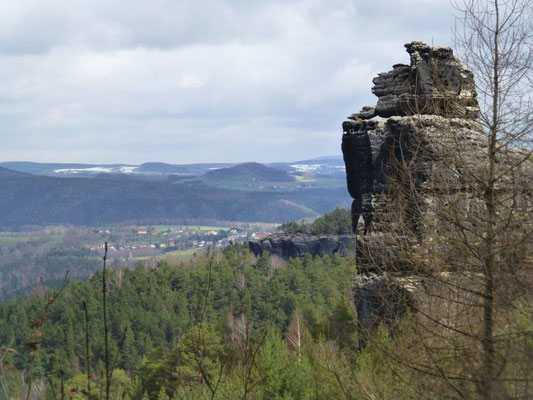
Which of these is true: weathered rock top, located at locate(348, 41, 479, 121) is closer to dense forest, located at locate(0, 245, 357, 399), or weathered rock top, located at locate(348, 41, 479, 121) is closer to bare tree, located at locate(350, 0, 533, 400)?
bare tree, located at locate(350, 0, 533, 400)

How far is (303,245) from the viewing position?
116 meters

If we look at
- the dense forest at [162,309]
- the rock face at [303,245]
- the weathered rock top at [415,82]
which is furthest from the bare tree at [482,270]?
the rock face at [303,245]

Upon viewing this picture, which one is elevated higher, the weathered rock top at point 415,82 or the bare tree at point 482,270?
the weathered rock top at point 415,82

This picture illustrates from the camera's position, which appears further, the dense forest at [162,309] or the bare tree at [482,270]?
the dense forest at [162,309]

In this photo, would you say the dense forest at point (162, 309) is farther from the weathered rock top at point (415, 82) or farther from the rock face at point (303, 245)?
the weathered rock top at point (415, 82)

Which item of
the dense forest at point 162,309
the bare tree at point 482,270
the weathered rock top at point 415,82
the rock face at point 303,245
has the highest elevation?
the weathered rock top at point 415,82

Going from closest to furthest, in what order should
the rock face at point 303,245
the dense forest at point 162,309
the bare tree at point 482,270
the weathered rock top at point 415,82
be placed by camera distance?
the bare tree at point 482,270, the weathered rock top at point 415,82, the dense forest at point 162,309, the rock face at point 303,245

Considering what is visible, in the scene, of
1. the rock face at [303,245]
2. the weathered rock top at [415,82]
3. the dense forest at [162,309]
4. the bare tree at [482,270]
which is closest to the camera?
the bare tree at [482,270]

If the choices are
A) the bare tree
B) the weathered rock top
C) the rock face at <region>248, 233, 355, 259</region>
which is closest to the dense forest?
the rock face at <region>248, 233, 355, 259</region>

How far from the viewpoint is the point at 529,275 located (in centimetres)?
1295

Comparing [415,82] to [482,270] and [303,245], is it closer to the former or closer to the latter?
[482,270]

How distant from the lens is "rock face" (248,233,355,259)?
11044 centimetres

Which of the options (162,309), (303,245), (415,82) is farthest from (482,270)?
(303,245)

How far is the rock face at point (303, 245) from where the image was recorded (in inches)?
4348
